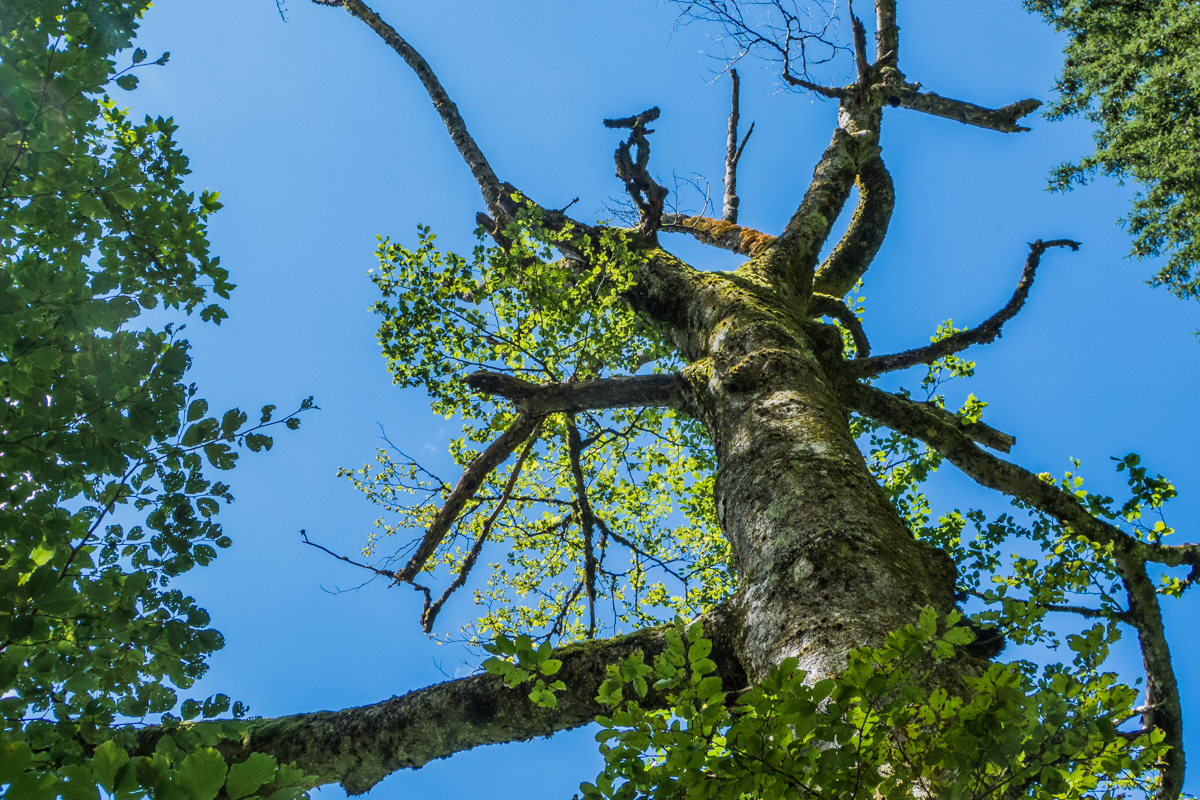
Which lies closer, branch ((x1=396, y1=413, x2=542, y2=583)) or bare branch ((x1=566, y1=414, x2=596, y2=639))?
branch ((x1=396, y1=413, x2=542, y2=583))

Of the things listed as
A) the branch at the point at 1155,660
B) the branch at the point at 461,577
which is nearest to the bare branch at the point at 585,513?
the branch at the point at 461,577

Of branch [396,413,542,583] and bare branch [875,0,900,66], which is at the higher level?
bare branch [875,0,900,66]

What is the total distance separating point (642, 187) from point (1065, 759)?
247 inches

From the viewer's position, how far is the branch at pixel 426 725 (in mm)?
2869

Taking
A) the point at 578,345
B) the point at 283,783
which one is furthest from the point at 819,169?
the point at 283,783

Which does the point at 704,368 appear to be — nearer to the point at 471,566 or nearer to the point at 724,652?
the point at 724,652

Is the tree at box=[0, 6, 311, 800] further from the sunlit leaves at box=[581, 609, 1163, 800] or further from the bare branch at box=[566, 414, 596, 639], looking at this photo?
the bare branch at box=[566, 414, 596, 639]

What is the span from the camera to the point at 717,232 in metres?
10.1

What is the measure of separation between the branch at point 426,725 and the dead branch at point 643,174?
5.13 metres

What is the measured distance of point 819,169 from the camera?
7684 mm

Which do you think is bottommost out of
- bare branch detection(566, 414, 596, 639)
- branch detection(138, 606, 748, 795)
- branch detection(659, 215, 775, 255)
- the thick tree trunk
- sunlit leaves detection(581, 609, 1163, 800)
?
sunlit leaves detection(581, 609, 1163, 800)

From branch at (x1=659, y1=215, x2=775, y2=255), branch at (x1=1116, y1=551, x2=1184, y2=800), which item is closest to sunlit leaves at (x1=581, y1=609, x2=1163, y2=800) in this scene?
branch at (x1=1116, y1=551, x2=1184, y2=800)

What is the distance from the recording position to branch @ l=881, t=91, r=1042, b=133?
9055 millimetres

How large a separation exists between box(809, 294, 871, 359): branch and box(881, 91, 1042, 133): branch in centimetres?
391
